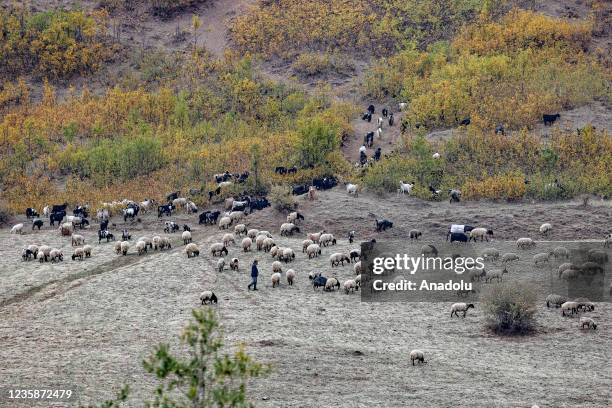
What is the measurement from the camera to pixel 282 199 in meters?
50.4

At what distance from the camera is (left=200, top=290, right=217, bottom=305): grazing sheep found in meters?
38.2

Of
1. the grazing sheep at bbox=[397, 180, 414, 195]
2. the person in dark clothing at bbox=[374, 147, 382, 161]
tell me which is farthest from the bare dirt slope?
the person in dark clothing at bbox=[374, 147, 382, 161]

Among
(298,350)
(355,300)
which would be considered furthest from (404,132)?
(298,350)

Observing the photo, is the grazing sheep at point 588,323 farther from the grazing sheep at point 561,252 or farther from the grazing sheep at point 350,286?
the grazing sheep at point 350,286

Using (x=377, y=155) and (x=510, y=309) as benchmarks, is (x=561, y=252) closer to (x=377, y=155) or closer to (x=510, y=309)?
(x=510, y=309)

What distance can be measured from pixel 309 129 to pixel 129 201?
344 inches

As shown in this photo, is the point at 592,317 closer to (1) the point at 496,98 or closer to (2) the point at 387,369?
(2) the point at 387,369

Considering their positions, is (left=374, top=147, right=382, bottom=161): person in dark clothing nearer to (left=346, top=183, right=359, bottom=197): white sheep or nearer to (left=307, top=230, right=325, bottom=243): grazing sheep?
(left=346, top=183, right=359, bottom=197): white sheep

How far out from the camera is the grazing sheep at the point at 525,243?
44.0m

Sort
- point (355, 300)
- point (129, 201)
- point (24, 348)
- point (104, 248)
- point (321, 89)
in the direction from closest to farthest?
point (24, 348), point (355, 300), point (104, 248), point (129, 201), point (321, 89)

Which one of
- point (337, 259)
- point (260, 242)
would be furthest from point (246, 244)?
point (337, 259)

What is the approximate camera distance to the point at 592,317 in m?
36.5

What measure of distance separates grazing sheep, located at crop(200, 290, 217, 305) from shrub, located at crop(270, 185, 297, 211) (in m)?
12.5

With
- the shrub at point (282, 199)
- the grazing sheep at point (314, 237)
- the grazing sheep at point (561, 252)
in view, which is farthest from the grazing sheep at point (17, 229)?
the grazing sheep at point (561, 252)
